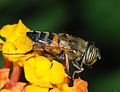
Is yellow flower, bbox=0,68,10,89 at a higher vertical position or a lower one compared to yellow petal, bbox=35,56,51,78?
lower

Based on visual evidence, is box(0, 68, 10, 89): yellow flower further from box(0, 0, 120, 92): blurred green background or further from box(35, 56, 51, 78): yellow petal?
box(0, 0, 120, 92): blurred green background

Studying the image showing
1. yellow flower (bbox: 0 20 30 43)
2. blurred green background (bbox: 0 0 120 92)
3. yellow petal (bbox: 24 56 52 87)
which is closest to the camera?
yellow petal (bbox: 24 56 52 87)

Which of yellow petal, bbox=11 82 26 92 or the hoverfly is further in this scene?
the hoverfly

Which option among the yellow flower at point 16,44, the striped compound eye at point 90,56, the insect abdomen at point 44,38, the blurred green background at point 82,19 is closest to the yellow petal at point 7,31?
the yellow flower at point 16,44

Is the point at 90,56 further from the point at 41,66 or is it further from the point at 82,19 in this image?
the point at 82,19

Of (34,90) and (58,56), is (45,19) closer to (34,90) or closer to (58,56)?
(58,56)

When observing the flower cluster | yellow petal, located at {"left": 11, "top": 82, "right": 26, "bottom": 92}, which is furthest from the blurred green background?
yellow petal, located at {"left": 11, "top": 82, "right": 26, "bottom": 92}

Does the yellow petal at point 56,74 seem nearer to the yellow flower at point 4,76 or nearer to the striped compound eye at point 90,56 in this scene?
the yellow flower at point 4,76
